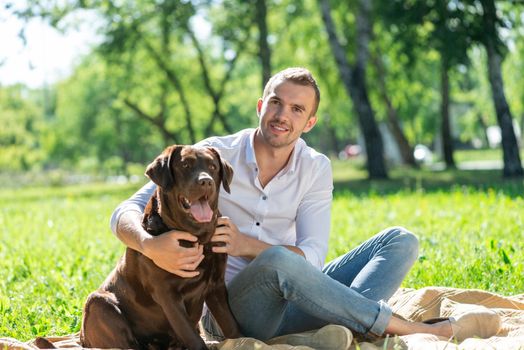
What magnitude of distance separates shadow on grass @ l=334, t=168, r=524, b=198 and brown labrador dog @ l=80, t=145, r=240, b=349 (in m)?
11.2

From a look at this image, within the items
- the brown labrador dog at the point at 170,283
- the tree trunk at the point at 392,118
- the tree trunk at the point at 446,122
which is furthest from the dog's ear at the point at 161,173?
the tree trunk at the point at 392,118

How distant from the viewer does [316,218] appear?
4.72 m

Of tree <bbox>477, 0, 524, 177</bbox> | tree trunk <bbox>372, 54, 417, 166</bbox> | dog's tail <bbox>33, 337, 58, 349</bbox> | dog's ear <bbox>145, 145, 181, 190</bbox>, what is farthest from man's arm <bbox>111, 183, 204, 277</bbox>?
tree trunk <bbox>372, 54, 417, 166</bbox>

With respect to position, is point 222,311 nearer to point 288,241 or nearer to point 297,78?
point 288,241

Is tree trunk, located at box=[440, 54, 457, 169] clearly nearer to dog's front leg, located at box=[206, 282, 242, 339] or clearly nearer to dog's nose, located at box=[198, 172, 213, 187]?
dog's front leg, located at box=[206, 282, 242, 339]

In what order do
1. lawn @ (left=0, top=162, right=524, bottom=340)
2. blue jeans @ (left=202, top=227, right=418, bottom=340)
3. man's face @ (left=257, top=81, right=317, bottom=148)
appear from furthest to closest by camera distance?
lawn @ (left=0, top=162, right=524, bottom=340)
man's face @ (left=257, top=81, right=317, bottom=148)
blue jeans @ (left=202, top=227, right=418, bottom=340)

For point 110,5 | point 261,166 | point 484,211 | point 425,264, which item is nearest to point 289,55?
point 110,5

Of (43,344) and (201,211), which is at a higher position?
(201,211)

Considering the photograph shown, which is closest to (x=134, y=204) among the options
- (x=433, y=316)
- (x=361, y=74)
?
(x=433, y=316)

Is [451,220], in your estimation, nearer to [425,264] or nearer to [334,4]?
[425,264]

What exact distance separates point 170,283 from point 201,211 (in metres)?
0.42

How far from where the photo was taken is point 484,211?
10.3m

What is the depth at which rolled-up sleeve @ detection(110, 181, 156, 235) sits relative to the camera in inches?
172

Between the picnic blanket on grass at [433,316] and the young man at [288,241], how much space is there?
0.51 feet
